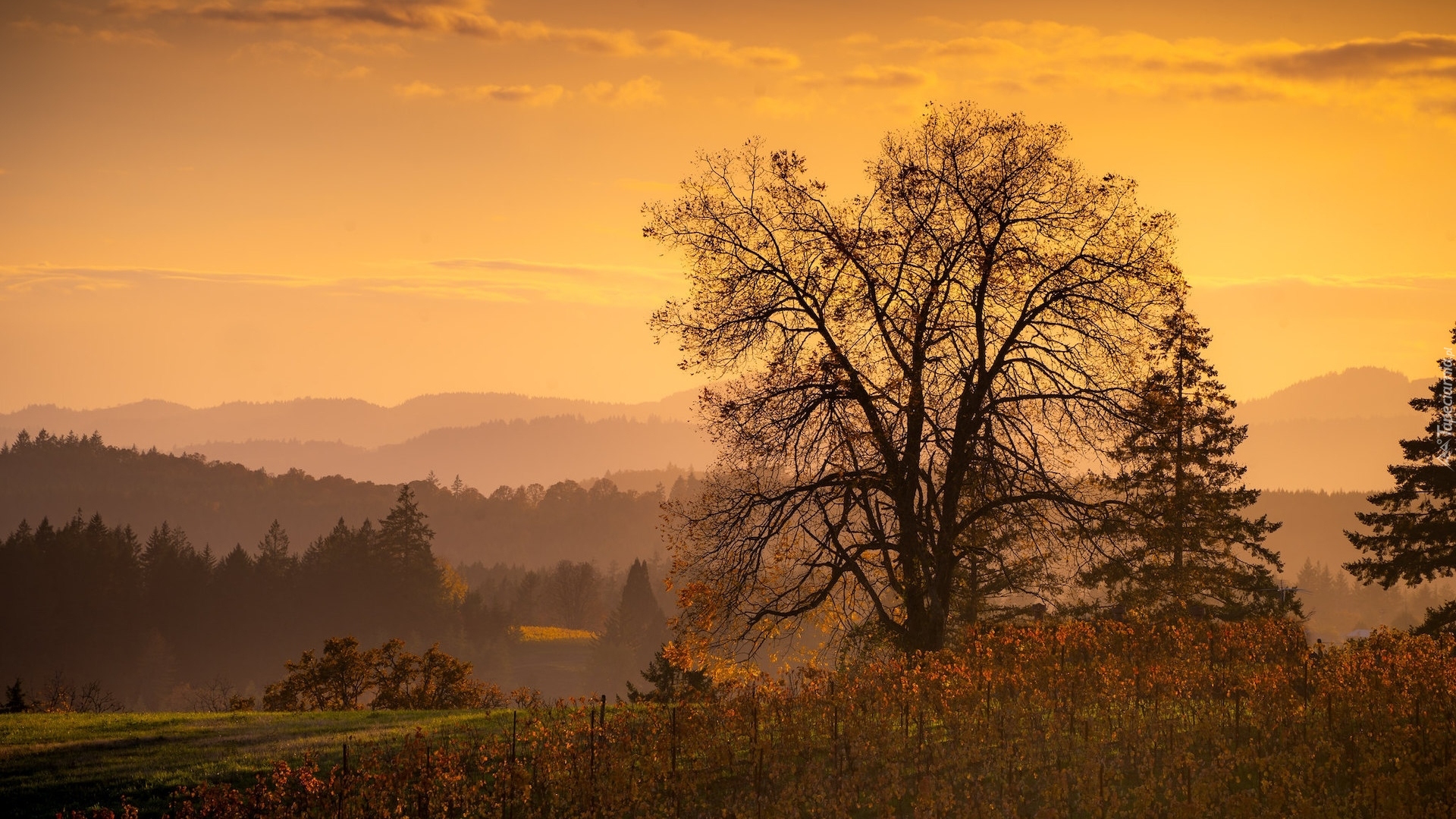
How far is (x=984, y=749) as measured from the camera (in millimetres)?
13773

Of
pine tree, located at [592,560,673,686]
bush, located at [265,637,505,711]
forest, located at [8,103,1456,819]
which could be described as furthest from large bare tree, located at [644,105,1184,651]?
pine tree, located at [592,560,673,686]

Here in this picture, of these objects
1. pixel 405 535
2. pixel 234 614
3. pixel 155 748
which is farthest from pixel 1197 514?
pixel 234 614

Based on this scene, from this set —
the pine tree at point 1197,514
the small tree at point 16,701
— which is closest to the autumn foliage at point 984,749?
the pine tree at point 1197,514

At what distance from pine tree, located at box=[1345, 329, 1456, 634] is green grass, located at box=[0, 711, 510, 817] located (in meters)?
28.3

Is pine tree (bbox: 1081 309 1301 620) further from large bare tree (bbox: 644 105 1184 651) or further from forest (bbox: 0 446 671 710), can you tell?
forest (bbox: 0 446 671 710)

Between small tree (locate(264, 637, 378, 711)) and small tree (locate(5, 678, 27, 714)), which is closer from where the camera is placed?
small tree (locate(5, 678, 27, 714))

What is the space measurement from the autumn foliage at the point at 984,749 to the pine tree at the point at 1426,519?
60.2 ft

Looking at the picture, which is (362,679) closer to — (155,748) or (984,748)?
(155,748)

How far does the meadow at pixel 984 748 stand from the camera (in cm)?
1219

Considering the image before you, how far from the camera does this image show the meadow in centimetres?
1219

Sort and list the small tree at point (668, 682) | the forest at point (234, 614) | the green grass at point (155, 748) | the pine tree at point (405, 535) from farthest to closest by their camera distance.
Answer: the forest at point (234, 614), the pine tree at point (405, 535), the small tree at point (668, 682), the green grass at point (155, 748)

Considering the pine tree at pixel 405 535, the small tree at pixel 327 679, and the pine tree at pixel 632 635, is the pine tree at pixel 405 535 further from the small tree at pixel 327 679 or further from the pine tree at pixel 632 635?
the small tree at pixel 327 679

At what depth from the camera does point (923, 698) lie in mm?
16000

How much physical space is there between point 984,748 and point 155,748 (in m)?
15.1
